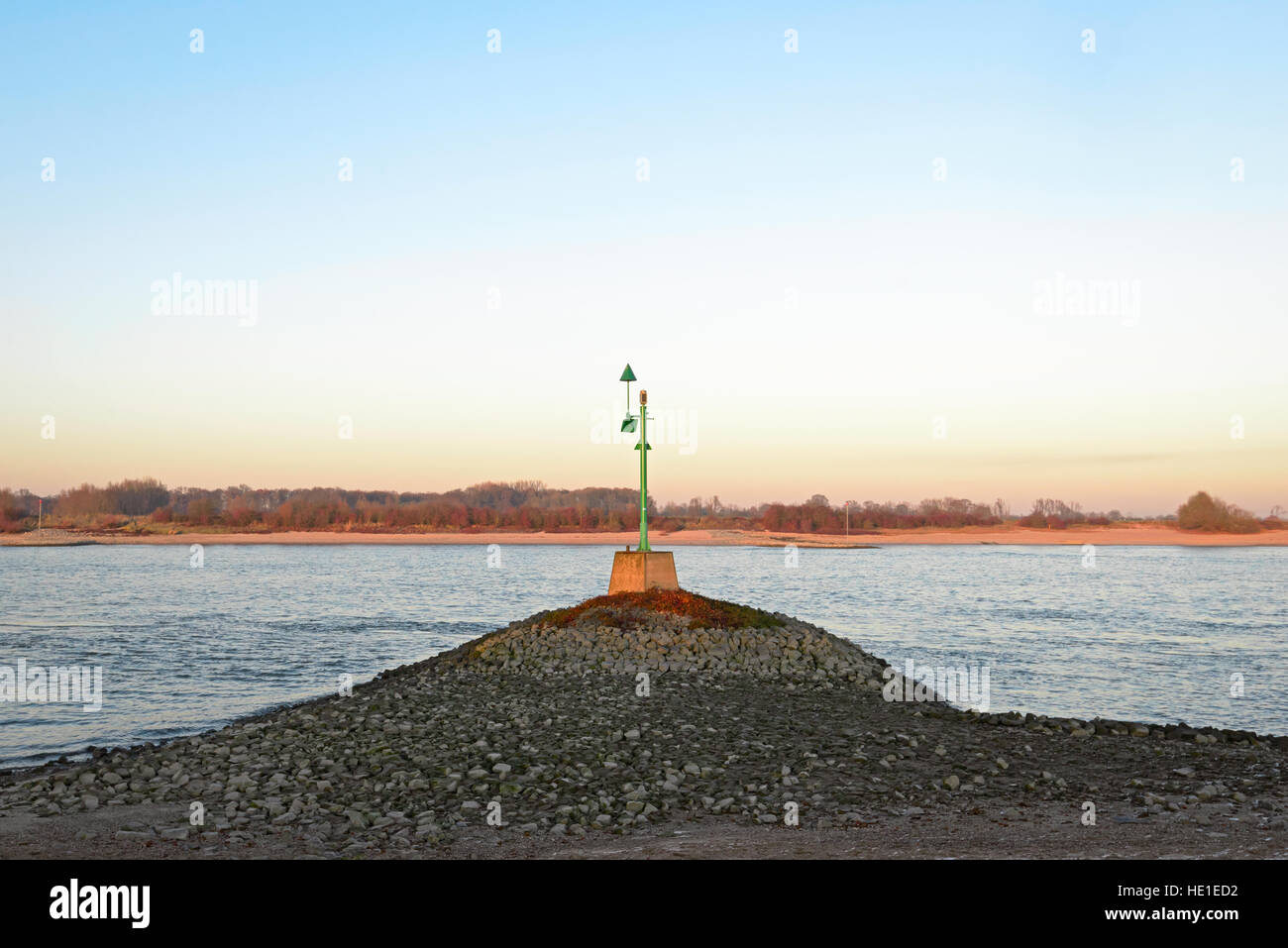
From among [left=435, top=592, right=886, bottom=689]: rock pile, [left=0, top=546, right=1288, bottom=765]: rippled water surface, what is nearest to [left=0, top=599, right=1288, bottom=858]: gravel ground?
[left=435, top=592, right=886, bottom=689]: rock pile

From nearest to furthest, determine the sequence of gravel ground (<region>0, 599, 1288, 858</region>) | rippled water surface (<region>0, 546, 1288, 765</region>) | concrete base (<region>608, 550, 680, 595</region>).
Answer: gravel ground (<region>0, 599, 1288, 858</region>) → rippled water surface (<region>0, 546, 1288, 765</region>) → concrete base (<region>608, 550, 680, 595</region>)

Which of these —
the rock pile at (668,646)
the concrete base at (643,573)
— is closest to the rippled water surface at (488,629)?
the rock pile at (668,646)

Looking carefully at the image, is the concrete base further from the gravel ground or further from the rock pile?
the gravel ground

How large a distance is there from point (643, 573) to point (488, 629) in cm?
1597

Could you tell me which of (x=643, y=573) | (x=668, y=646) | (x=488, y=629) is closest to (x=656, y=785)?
(x=668, y=646)

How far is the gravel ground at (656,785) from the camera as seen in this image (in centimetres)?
1063

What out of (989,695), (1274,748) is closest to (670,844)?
(1274,748)

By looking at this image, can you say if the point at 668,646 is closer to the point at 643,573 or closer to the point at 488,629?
the point at 643,573

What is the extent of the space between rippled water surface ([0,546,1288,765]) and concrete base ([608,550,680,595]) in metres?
8.84

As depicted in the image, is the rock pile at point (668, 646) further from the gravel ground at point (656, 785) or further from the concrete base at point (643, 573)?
the gravel ground at point (656, 785)

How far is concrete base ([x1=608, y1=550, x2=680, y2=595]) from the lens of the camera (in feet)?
108

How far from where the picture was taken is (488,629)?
46.4m
